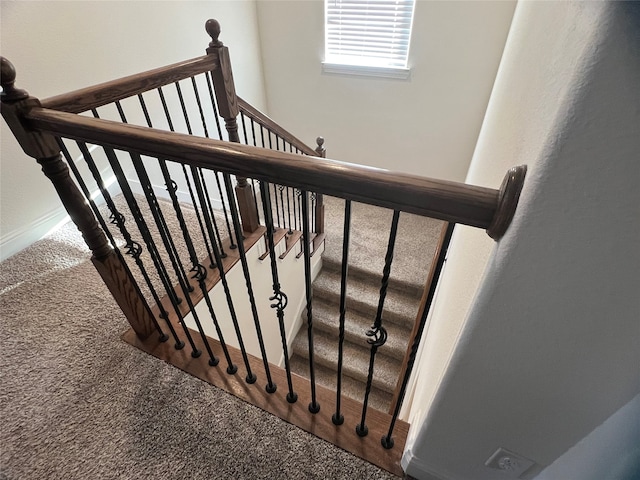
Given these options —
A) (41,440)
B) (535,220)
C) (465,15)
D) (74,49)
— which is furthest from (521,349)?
(465,15)

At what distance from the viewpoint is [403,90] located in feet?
11.3

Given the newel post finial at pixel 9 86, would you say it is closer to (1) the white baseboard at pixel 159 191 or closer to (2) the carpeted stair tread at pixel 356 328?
(1) the white baseboard at pixel 159 191

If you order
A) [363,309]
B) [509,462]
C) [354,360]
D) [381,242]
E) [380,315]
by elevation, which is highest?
[380,315]

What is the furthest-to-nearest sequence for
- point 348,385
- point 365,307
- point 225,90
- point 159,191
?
point 365,307
point 348,385
point 159,191
point 225,90

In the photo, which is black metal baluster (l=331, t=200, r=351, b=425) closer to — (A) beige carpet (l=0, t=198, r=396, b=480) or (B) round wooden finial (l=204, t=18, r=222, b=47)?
(A) beige carpet (l=0, t=198, r=396, b=480)

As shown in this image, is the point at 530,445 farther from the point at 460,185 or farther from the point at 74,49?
the point at 74,49

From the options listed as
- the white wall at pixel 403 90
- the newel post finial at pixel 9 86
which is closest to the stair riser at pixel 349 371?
the white wall at pixel 403 90

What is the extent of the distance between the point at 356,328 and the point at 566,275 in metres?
→ 2.89

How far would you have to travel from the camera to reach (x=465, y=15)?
9.53 feet

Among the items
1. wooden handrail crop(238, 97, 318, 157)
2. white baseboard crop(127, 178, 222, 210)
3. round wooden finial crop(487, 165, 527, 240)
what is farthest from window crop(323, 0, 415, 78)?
round wooden finial crop(487, 165, 527, 240)

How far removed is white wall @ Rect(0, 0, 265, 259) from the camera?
1.69m

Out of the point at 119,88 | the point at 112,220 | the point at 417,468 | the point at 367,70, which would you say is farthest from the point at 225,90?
the point at 367,70

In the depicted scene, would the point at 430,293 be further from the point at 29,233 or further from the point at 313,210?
the point at 313,210

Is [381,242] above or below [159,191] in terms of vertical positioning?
below
